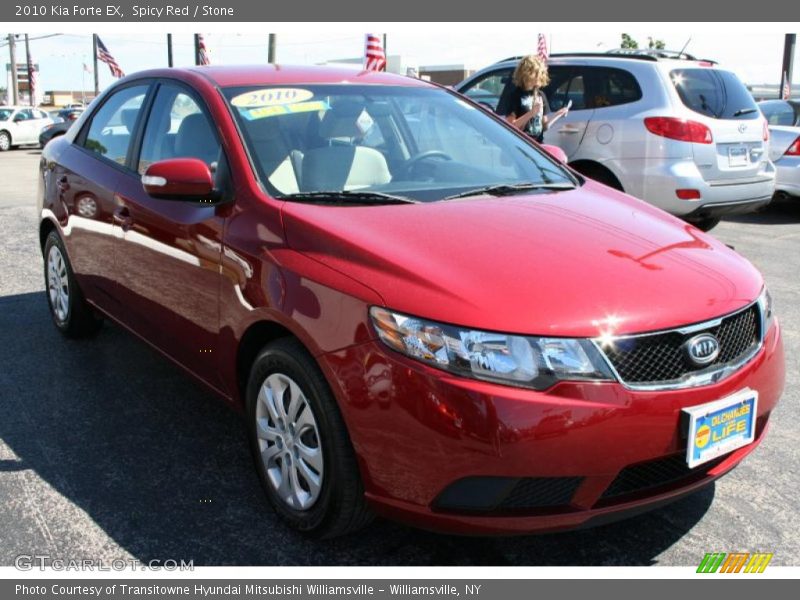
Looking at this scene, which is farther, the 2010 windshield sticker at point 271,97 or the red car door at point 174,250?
the 2010 windshield sticker at point 271,97

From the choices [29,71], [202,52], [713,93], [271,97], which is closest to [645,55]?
[713,93]

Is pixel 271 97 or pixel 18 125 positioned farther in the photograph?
pixel 18 125

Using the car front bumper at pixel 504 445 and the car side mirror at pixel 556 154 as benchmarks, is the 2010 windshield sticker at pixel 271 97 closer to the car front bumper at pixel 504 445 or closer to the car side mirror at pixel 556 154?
the car side mirror at pixel 556 154

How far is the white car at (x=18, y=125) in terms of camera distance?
26625mm

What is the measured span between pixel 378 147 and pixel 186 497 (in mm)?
1634

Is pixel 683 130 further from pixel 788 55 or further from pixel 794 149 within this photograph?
pixel 788 55

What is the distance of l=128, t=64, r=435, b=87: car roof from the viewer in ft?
12.1

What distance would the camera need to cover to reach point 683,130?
24.0 ft

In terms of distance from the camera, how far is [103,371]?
453 centimetres

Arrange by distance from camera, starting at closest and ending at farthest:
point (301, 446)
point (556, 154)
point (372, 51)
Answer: point (301, 446)
point (556, 154)
point (372, 51)

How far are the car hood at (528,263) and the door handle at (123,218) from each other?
120 cm

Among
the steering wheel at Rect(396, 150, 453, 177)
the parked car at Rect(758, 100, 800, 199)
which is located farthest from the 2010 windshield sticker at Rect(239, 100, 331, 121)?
the parked car at Rect(758, 100, 800, 199)

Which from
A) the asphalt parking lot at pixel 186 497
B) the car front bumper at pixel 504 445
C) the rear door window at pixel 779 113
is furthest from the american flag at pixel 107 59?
the car front bumper at pixel 504 445

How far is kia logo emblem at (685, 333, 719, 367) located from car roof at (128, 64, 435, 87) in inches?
82.9
